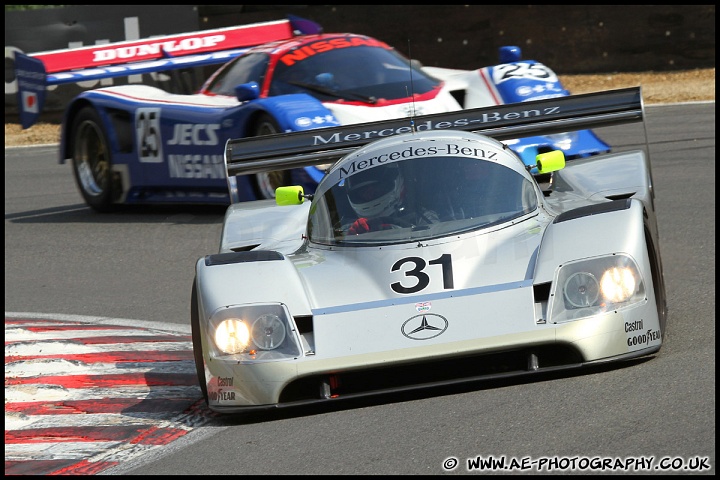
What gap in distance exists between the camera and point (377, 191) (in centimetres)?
584

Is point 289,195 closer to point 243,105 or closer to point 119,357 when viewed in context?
point 119,357

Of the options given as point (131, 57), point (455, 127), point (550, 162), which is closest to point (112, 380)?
point (455, 127)

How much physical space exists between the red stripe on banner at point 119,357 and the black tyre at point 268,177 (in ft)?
10.4

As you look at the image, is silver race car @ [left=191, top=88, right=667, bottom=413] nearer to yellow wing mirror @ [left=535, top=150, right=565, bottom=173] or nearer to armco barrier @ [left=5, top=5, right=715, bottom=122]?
yellow wing mirror @ [left=535, top=150, right=565, bottom=173]

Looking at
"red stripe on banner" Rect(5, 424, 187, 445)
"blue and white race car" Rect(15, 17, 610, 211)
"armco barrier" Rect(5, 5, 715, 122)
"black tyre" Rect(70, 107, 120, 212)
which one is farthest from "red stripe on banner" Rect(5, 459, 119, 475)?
"armco barrier" Rect(5, 5, 715, 122)

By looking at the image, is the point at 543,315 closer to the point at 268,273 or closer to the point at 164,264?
the point at 268,273

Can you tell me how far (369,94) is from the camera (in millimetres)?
10008

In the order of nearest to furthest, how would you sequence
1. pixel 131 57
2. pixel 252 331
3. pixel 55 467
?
pixel 55 467 < pixel 252 331 < pixel 131 57

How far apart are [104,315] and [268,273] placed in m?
2.84

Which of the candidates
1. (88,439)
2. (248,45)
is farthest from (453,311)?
(248,45)

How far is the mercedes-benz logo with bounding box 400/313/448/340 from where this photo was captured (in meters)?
4.83

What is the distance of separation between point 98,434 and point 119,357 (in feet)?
4.52

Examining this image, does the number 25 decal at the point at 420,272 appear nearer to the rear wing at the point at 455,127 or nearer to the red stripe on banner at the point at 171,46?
the rear wing at the point at 455,127

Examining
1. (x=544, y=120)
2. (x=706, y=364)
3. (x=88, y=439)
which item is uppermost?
(x=544, y=120)
